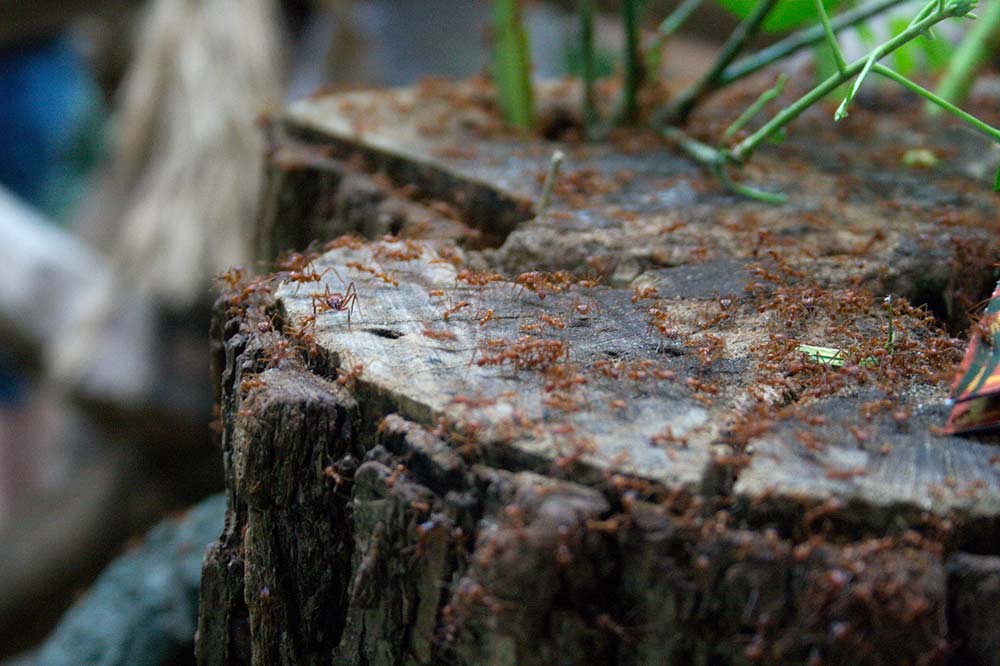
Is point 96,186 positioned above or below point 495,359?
below

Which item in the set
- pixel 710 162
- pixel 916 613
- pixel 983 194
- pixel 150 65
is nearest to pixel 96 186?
pixel 150 65

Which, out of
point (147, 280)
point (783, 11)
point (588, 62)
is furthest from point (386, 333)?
A: point (147, 280)

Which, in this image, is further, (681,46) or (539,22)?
(539,22)

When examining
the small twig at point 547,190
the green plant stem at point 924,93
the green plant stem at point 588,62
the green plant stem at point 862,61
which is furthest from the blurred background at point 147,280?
the green plant stem at point 924,93

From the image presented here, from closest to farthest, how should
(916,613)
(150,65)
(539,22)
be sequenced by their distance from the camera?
(916,613)
(150,65)
(539,22)

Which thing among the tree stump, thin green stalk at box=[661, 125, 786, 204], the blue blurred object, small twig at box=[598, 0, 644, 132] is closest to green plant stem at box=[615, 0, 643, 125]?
small twig at box=[598, 0, 644, 132]

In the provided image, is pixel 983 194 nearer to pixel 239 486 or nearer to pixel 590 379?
pixel 590 379

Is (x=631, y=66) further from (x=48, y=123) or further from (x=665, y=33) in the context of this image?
(x=48, y=123)
